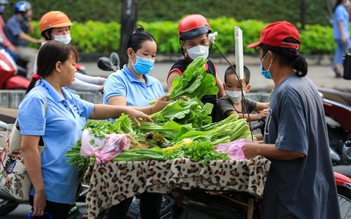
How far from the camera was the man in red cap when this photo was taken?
171 inches

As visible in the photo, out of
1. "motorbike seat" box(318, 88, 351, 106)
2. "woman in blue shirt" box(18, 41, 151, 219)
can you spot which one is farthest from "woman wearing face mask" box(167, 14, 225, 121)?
"motorbike seat" box(318, 88, 351, 106)

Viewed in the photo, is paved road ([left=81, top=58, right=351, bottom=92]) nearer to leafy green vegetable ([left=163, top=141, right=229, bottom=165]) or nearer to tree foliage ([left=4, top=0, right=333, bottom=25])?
tree foliage ([left=4, top=0, right=333, bottom=25])

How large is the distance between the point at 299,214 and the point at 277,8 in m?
15.2

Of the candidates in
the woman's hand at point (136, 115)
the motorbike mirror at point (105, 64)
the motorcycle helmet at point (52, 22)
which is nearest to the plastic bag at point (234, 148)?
the woman's hand at point (136, 115)

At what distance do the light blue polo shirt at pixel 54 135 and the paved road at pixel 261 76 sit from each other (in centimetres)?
909

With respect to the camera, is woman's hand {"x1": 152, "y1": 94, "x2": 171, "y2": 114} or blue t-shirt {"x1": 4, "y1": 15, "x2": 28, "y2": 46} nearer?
woman's hand {"x1": 152, "y1": 94, "x2": 171, "y2": 114}

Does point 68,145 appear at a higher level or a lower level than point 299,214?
higher

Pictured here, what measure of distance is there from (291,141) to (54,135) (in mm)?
1485

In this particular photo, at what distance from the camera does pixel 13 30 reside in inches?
536

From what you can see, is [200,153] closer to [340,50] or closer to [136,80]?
[136,80]

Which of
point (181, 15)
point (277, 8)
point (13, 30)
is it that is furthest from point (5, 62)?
point (277, 8)

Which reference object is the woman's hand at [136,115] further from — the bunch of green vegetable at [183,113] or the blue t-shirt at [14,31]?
the blue t-shirt at [14,31]

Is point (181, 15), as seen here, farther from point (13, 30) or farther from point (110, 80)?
point (110, 80)

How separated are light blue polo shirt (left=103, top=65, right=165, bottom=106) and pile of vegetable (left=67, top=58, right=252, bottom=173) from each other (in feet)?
1.54
